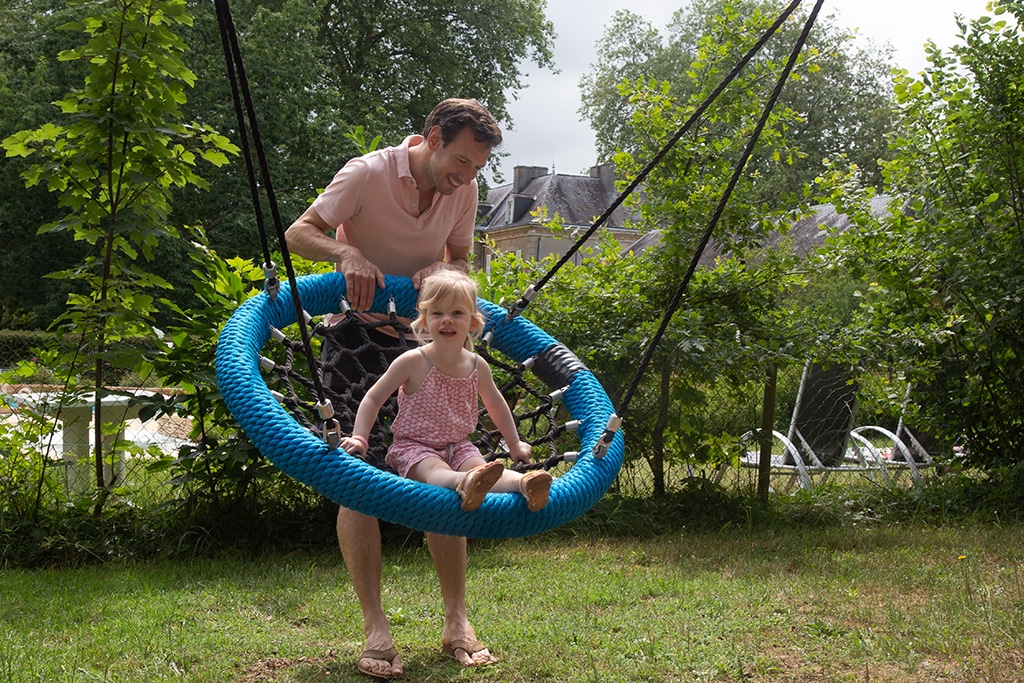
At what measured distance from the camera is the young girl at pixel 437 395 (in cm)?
240

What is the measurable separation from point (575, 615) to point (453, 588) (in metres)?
0.61

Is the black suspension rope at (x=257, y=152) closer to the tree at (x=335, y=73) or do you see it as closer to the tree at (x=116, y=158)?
the tree at (x=116, y=158)

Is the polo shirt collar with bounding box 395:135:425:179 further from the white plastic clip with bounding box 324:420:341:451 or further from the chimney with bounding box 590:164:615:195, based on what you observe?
the chimney with bounding box 590:164:615:195

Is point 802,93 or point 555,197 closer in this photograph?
point 802,93

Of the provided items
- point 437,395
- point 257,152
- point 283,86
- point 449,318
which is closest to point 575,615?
point 437,395

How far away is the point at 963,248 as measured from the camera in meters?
4.95

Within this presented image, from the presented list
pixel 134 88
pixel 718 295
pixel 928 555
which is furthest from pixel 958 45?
pixel 134 88

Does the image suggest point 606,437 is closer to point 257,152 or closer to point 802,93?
point 257,152

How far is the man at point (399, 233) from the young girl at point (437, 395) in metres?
0.24

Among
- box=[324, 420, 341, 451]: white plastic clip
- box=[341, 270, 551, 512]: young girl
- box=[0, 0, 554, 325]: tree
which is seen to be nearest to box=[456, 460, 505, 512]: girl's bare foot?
box=[341, 270, 551, 512]: young girl

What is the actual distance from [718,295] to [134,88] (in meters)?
2.83

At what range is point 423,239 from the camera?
286 cm

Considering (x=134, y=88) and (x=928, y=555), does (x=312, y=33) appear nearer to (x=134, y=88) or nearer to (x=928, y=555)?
(x=134, y=88)

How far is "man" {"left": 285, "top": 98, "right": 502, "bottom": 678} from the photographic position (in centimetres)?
246
